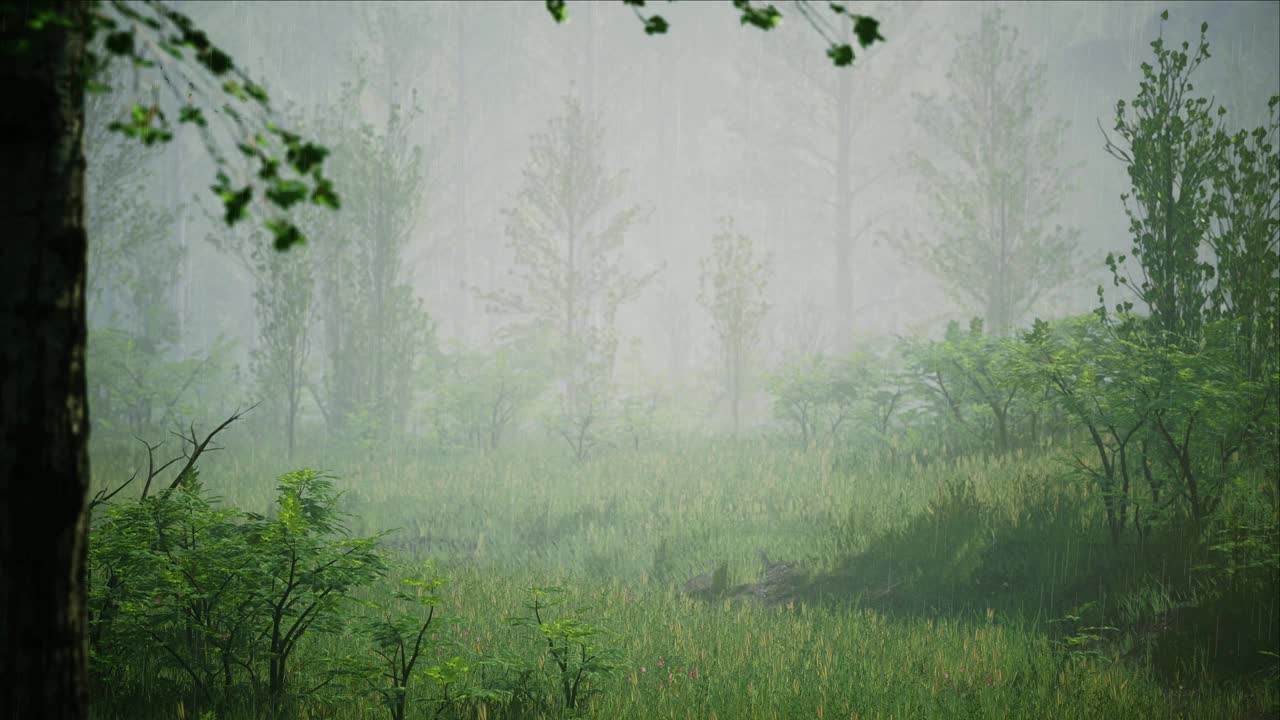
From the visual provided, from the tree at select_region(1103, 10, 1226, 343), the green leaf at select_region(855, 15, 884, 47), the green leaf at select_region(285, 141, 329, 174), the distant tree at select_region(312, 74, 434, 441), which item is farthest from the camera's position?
the distant tree at select_region(312, 74, 434, 441)

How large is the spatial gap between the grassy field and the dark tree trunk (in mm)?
2057

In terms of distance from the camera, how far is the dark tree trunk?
201 centimetres

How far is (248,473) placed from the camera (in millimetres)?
13969

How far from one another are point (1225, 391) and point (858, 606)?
3601 mm

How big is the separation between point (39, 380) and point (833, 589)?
6.95 m

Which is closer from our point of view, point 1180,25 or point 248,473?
point 248,473

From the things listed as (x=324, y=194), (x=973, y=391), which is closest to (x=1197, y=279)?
(x=973, y=391)

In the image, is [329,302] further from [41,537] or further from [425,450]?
[41,537]

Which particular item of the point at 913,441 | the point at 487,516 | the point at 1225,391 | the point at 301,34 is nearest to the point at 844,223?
the point at 913,441

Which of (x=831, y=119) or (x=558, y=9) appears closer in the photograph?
(x=558, y=9)

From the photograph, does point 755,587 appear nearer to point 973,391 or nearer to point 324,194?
point 973,391

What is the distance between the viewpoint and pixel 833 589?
7.42m

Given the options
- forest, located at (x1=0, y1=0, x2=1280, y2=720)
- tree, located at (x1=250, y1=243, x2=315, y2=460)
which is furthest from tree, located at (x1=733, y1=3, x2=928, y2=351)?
tree, located at (x1=250, y1=243, x2=315, y2=460)

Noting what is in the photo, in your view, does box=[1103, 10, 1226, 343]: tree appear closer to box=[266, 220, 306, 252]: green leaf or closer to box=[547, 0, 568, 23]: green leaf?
box=[547, 0, 568, 23]: green leaf
